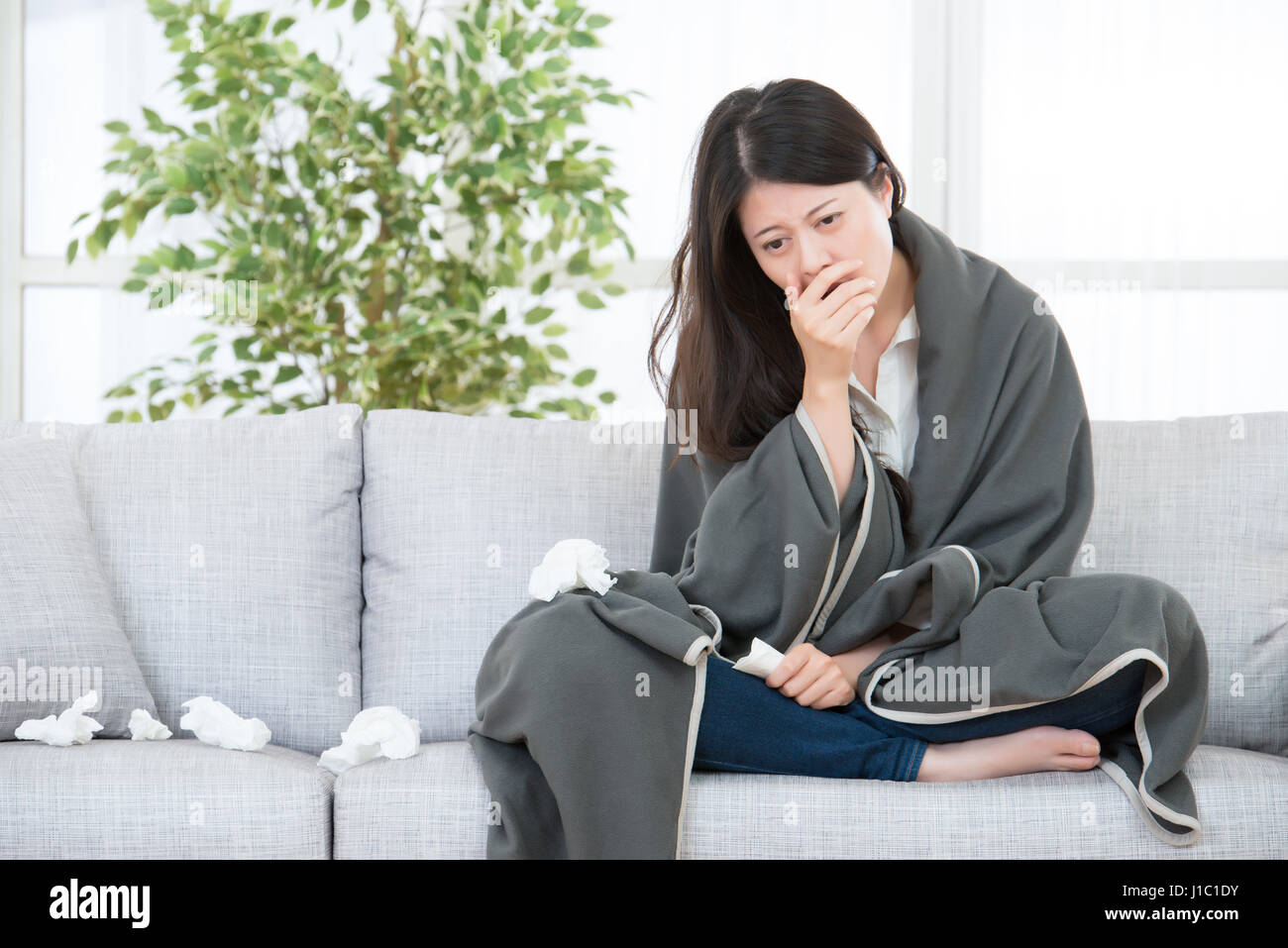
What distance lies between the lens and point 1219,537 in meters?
1.71

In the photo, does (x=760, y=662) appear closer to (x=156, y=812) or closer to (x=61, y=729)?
(x=156, y=812)

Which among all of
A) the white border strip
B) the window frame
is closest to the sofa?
the white border strip

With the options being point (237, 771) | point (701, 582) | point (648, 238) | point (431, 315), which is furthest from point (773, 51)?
point (237, 771)

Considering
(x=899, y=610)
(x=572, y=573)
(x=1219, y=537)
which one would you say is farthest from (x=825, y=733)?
A: (x=1219, y=537)

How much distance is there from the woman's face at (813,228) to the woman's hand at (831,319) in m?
0.02

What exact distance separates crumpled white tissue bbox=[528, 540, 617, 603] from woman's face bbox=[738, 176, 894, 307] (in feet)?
1.43

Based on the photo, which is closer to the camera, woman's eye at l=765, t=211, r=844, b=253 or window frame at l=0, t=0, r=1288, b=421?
woman's eye at l=765, t=211, r=844, b=253

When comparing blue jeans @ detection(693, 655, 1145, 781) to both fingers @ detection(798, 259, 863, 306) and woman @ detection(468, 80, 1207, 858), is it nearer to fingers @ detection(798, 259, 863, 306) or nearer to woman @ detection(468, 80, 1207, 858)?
woman @ detection(468, 80, 1207, 858)

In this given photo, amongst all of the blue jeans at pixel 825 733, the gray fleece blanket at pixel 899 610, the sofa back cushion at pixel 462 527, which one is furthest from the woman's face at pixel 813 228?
the blue jeans at pixel 825 733

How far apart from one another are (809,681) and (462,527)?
2.02ft

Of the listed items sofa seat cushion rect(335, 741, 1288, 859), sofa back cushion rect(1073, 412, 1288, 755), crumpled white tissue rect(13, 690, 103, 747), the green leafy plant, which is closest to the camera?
sofa seat cushion rect(335, 741, 1288, 859)

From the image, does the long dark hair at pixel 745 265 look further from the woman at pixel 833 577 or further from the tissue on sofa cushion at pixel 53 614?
the tissue on sofa cushion at pixel 53 614

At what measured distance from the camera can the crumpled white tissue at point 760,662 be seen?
4.69ft

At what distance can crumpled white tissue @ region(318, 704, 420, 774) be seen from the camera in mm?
1507
